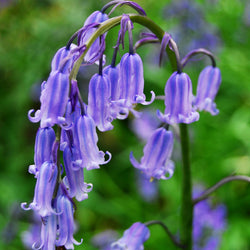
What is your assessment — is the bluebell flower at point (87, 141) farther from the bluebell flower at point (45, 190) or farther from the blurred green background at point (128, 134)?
the blurred green background at point (128, 134)

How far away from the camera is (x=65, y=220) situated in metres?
1.71

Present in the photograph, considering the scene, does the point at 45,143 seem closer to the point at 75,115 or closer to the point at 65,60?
the point at 75,115

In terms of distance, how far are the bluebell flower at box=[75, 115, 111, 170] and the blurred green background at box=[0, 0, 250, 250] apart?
2821 millimetres

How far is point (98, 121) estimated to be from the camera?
6.00ft

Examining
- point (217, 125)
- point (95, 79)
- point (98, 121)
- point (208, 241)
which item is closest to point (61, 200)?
point (98, 121)

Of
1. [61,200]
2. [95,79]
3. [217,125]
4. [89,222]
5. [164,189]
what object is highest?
[95,79]

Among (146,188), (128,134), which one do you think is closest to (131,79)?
(146,188)

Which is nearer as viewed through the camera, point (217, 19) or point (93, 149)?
point (93, 149)

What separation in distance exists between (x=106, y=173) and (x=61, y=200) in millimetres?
4047

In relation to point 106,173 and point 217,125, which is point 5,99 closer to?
point 106,173

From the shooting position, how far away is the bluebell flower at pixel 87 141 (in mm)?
1707

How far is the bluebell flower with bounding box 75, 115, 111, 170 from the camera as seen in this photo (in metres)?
1.71

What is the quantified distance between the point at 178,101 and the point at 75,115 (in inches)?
19.4

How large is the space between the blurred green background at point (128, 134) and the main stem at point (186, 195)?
1934 millimetres
